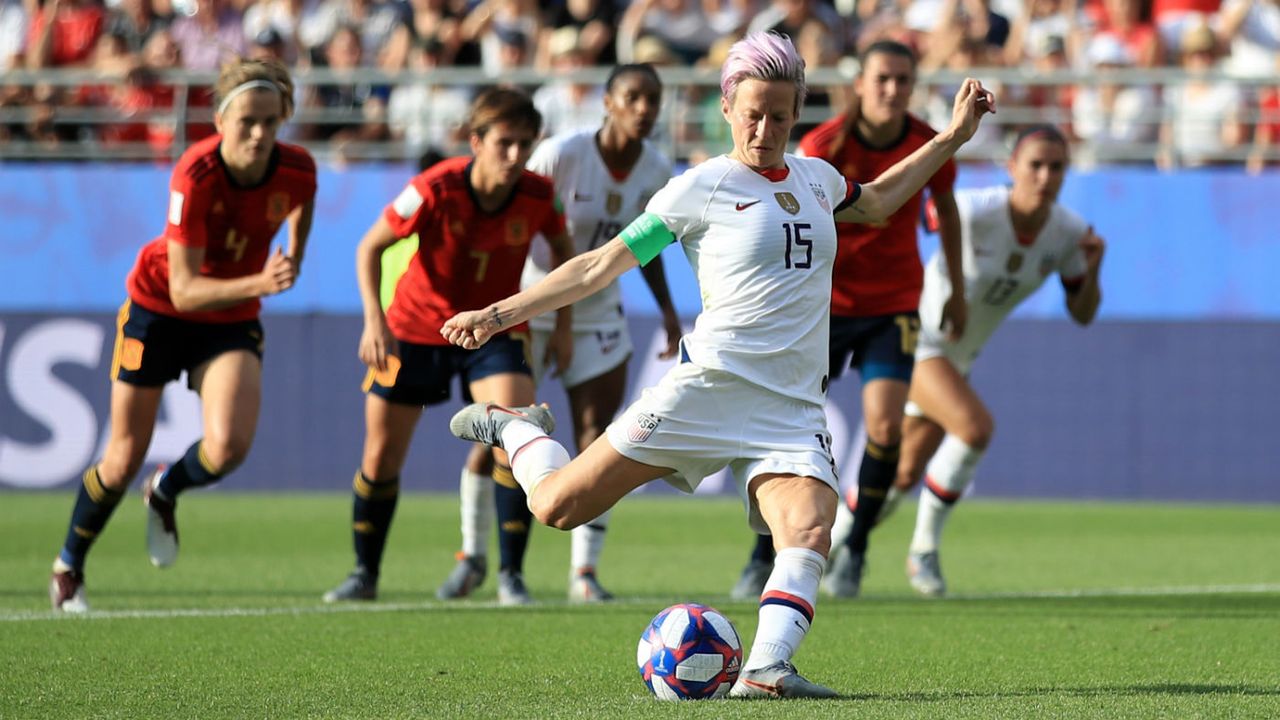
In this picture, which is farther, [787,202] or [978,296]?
[978,296]

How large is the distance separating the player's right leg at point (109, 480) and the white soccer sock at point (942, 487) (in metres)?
3.98

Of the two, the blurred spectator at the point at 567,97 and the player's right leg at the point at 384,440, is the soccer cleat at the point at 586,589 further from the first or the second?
the blurred spectator at the point at 567,97

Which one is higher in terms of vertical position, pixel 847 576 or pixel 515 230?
pixel 515 230

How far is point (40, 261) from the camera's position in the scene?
1525 centimetres

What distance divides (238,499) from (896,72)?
27.8 feet

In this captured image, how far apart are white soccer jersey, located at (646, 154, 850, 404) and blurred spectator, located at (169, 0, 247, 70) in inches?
450

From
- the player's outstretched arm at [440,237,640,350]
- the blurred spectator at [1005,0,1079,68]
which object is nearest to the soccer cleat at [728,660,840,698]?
the player's outstretched arm at [440,237,640,350]

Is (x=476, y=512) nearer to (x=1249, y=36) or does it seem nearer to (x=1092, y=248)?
(x=1092, y=248)

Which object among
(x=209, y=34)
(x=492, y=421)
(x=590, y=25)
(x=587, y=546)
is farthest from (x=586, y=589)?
(x=209, y=34)

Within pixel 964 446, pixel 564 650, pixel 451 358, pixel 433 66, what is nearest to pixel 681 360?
pixel 564 650

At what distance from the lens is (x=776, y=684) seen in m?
5.27

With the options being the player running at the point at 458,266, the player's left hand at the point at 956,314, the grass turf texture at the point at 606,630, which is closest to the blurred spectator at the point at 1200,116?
the grass turf texture at the point at 606,630

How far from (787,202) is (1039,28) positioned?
11.7 m

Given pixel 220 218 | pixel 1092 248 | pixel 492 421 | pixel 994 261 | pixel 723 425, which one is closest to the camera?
pixel 723 425
